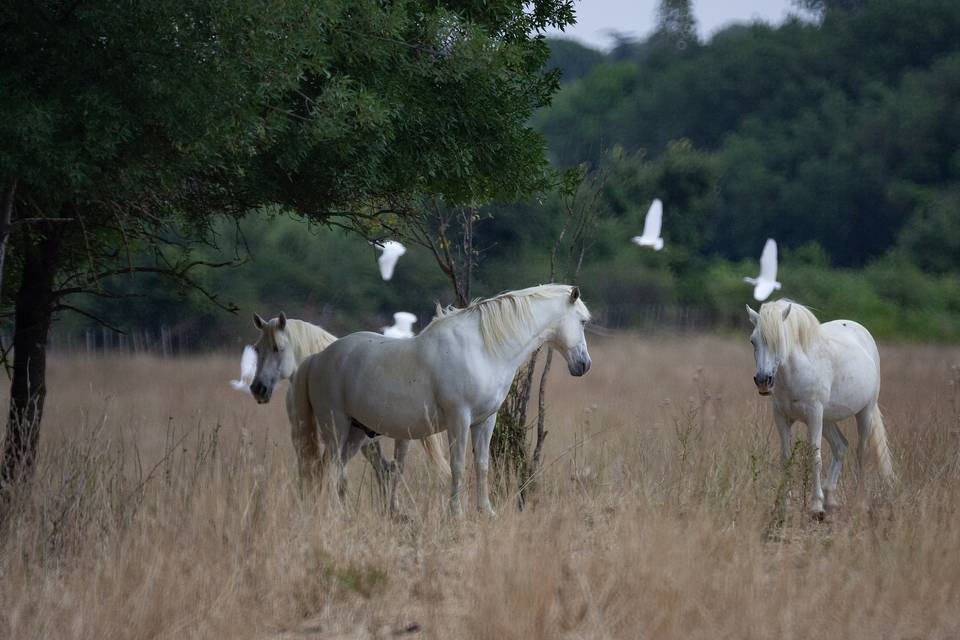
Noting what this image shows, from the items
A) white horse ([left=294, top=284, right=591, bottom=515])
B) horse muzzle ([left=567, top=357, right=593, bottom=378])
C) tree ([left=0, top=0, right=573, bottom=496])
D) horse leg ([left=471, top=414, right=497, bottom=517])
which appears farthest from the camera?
horse muzzle ([left=567, top=357, right=593, bottom=378])

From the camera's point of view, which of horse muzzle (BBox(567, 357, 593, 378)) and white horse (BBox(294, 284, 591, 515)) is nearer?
white horse (BBox(294, 284, 591, 515))

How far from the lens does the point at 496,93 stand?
7535 millimetres

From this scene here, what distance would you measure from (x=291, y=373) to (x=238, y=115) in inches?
117

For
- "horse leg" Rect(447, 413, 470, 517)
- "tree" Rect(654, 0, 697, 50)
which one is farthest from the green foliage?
"horse leg" Rect(447, 413, 470, 517)

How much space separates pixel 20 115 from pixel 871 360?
19.8ft

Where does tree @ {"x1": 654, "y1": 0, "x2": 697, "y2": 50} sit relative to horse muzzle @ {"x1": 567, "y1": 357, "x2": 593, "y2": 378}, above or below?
above

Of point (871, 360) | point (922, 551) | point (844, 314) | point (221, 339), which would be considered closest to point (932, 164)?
point (844, 314)

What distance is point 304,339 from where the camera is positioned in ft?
28.4

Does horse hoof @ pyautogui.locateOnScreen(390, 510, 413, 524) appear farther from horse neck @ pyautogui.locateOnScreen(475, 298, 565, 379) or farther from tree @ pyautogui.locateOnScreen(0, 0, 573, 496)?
tree @ pyautogui.locateOnScreen(0, 0, 573, 496)

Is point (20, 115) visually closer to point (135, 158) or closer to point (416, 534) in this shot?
point (135, 158)

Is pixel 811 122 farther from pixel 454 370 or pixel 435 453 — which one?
pixel 454 370

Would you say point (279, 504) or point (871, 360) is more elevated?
point (871, 360)

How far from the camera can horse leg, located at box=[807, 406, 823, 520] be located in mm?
7707

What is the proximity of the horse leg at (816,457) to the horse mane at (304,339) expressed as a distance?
11.2ft
